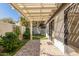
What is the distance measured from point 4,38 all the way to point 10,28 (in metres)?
4.50

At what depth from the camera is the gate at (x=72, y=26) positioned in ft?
40.0

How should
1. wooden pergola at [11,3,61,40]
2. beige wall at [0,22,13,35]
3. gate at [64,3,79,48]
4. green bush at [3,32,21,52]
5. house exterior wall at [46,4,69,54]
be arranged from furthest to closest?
beige wall at [0,22,13,35] < green bush at [3,32,21,52] < wooden pergola at [11,3,61,40] < house exterior wall at [46,4,69,54] < gate at [64,3,79,48]


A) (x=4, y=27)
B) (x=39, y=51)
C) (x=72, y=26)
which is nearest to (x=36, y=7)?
(x=72, y=26)

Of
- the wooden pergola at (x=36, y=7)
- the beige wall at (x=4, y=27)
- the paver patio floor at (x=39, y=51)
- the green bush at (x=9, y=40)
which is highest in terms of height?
the wooden pergola at (x=36, y=7)

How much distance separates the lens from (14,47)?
1545cm

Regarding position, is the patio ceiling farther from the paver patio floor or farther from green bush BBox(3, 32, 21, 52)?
the paver patio floor

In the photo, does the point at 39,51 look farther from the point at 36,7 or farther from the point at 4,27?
the point at 4,27

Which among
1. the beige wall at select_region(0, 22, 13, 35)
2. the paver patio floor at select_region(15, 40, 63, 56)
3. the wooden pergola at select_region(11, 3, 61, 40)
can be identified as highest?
the wooden pergola at select_region(11, 3, 61, 40)

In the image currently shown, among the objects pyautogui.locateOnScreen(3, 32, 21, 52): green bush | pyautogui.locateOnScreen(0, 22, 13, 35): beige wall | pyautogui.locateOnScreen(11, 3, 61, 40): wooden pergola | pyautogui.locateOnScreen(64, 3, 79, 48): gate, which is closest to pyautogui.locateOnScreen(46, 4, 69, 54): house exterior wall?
pyautogui.locateOnScreen(64, 3, 79, 48): gate

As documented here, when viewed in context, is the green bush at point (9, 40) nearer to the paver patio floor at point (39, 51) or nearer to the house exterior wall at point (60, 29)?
the paver patio floor at point (39, 51)

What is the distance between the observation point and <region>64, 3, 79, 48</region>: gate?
12.2 metres

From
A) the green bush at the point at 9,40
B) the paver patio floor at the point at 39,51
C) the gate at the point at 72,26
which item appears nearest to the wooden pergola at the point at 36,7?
the gate at the point at 72,26

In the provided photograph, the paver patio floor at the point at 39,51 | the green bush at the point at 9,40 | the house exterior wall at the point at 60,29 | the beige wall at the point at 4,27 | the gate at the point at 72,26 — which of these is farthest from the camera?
the beige wall at the point at 4,27

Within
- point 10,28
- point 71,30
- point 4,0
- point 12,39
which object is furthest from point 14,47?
point 4,0
